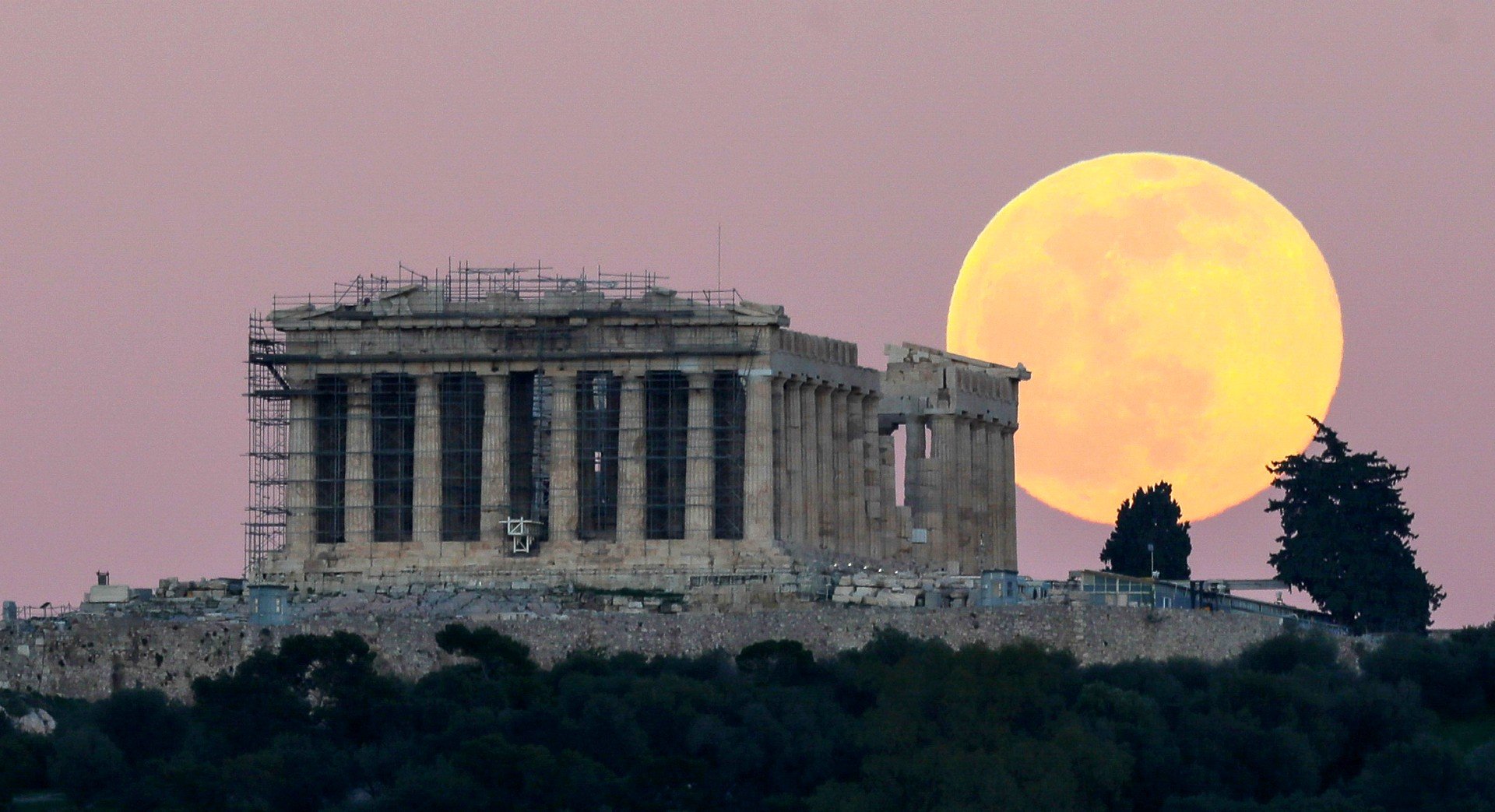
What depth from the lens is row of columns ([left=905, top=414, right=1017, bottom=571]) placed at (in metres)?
154

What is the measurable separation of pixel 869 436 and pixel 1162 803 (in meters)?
35.3

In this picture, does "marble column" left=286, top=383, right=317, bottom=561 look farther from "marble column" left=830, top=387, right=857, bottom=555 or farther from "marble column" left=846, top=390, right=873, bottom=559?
"marble column" left=846, top=390, right=873, bottom=559

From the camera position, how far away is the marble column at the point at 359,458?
14500 cm

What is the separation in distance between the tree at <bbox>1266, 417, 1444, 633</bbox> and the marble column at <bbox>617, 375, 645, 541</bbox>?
1991cm

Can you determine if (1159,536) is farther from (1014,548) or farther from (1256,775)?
(1256,775)

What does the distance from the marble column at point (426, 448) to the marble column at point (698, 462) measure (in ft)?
22.3

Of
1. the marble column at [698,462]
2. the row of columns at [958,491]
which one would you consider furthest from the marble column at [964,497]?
the marble column at [698,462]

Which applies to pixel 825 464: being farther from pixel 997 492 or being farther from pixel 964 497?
pixel 997 492

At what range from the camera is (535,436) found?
147m

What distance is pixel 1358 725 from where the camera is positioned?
126 m

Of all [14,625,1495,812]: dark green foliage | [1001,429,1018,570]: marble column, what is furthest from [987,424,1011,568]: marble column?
[14,625,1495,812]: dark green foliage

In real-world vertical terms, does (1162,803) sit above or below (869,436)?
below

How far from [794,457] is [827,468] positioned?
3399mm

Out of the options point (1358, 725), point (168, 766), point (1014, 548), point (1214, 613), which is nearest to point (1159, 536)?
point (1014, 548)
